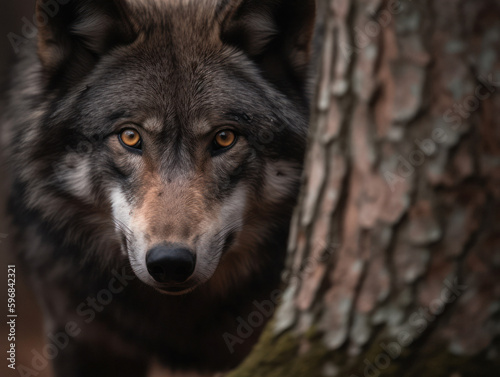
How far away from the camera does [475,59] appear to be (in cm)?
181

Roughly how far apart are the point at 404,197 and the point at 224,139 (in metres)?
1.38

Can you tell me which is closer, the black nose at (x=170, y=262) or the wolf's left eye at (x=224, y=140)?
the black nose at (x=170, y=262)

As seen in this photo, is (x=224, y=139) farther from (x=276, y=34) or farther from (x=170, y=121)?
(x=276, y=34)

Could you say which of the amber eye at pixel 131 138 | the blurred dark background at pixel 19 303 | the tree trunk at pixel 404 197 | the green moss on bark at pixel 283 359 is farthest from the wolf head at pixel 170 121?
the blurred dark background at pixel 19 303

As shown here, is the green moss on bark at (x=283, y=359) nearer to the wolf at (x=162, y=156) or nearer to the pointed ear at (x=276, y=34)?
the wolf at (x=162, y=156)

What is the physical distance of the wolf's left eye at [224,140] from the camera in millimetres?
3092

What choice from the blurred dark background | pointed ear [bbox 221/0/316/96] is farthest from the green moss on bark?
the blurred dark background

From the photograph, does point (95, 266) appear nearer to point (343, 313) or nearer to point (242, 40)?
point (242, 40)

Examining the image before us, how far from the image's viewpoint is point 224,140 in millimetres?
3102

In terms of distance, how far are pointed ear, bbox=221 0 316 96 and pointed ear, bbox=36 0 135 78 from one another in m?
0.62

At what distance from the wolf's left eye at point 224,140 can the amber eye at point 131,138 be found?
43cm

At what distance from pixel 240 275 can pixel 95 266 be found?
0.96 metres

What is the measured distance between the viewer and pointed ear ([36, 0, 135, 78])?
3.10 m

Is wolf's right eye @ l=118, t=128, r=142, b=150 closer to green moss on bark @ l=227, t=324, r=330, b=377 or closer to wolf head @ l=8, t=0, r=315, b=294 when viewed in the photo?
wolf head @ l=8, t=0, r=315, b=294
